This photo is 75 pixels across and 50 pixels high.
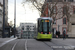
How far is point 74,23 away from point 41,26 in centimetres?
4192

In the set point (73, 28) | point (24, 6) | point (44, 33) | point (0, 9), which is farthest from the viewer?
point (0, 9)

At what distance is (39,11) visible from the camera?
4184cm

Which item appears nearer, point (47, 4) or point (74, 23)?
point (47, 4)

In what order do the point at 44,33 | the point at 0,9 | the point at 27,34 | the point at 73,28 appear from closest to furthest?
the point at 44,33 < the point at 73,28 < the point at 0,9 < the point at 27,34

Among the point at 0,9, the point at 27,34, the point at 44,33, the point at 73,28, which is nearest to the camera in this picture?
the point at 44,33

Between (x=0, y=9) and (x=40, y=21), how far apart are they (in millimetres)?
48389

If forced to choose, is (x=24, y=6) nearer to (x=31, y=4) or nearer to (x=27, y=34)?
(x=31, y=4)

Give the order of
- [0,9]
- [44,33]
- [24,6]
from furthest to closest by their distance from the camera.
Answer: [0,9]
[24,6]
[44,33]

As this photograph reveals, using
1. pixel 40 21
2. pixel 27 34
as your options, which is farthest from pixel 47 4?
pixel 27 34

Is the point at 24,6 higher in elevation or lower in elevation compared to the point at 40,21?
higher

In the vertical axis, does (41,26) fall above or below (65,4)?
below

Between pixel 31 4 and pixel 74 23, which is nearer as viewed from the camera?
pixel 31 4

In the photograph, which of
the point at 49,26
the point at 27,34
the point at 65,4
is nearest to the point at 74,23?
the point at 65,4

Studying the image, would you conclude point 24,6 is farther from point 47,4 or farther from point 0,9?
point 0,9
